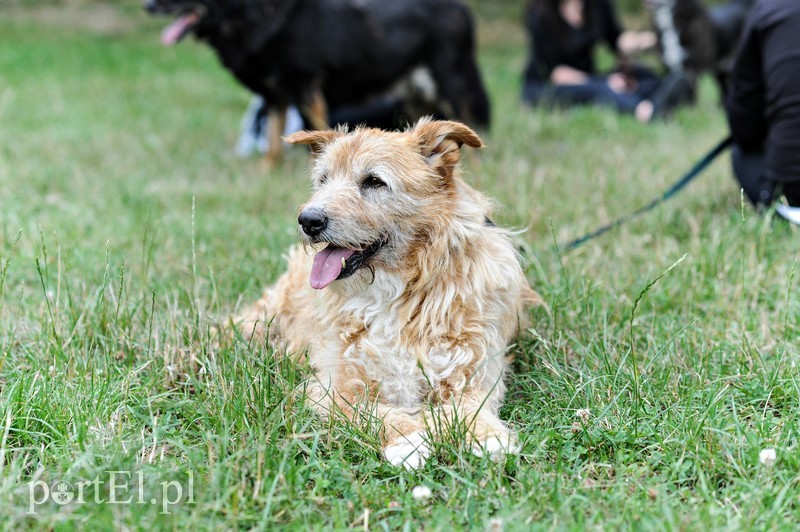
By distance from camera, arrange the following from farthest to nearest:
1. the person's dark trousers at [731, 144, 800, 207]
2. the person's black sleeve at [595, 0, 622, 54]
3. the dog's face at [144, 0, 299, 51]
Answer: the person's black sleeve at [595, 0, 622, 54]
the dog's face at [144, 0, 299, 51]
the person's dark trousers at [731, 144, 800, 207]

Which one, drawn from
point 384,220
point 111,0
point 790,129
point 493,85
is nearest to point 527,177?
point 790,129

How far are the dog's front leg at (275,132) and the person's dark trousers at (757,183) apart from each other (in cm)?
403

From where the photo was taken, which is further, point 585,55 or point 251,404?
point 585,55

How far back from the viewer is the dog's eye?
280 cm

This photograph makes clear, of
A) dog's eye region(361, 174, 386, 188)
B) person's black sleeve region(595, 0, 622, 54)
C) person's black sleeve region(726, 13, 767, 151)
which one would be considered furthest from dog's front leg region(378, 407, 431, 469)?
person's black sleeve region(595, 0, 622, 54)

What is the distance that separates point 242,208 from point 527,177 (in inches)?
84.9

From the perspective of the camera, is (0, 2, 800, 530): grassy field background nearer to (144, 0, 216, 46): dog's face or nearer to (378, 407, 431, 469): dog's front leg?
(378, 407, 431, 469): dog's front leg

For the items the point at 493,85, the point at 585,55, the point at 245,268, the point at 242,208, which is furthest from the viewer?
the point at 493,85

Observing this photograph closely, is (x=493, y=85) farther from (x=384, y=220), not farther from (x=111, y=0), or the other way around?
(x=111, y=0)

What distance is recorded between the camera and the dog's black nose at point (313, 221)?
2641 millimetres

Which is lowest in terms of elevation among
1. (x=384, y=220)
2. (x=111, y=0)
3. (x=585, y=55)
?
(x=111, y=0)

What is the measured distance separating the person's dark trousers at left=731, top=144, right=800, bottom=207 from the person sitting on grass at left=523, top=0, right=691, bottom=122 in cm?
444

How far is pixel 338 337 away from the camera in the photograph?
2.88 metres

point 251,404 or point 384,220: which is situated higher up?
point 384,220
